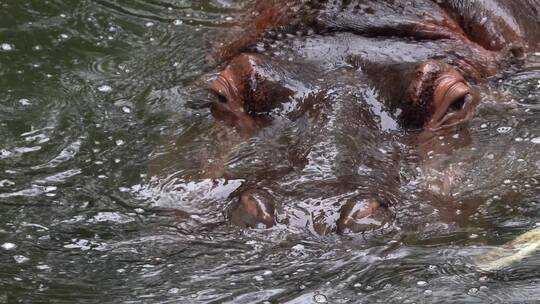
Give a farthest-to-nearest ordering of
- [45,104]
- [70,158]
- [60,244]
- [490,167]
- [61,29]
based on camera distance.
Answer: [61,29]
[45,104]
[70,158]
[490,167]
[60,244]

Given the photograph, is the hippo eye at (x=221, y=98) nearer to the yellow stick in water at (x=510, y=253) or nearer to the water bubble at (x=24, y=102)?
the water bubble at (x=24, y=102)

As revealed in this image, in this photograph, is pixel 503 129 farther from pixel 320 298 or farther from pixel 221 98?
pixel 320 298

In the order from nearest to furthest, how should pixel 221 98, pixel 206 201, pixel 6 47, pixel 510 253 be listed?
pixel 510 253, pixel 206 201, pixel 221 98, pixel 6 47

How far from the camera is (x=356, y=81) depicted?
4.49 m

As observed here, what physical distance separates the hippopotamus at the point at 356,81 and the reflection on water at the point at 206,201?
4cm

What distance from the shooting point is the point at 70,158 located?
471 centimetres

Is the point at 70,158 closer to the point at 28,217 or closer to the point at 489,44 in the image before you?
the point at 28,217

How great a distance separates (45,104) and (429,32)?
2.36m

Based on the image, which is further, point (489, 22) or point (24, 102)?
point (24, 102)

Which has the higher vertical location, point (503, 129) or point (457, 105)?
point (457, 105)

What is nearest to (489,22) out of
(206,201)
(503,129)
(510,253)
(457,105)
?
(503,129)

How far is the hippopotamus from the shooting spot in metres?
3.75

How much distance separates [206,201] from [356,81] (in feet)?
3.60

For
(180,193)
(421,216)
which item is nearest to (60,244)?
(180,193)
